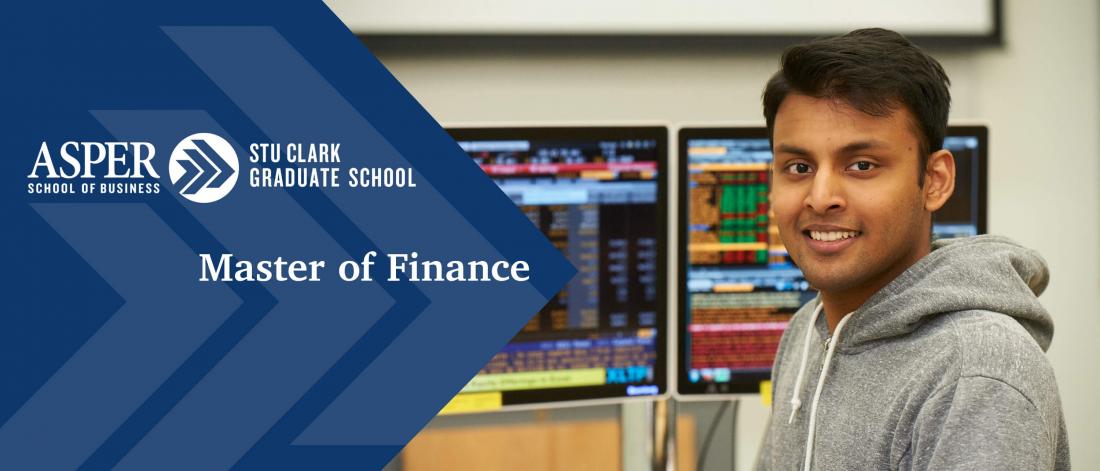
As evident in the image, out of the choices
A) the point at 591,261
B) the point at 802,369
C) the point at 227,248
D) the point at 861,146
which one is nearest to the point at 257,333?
the point at 227,248

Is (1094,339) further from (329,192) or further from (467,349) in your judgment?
(329,192)

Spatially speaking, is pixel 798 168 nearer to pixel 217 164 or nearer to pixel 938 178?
pixel 938 178

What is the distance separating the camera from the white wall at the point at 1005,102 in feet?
5.32

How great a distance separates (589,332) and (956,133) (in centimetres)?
67

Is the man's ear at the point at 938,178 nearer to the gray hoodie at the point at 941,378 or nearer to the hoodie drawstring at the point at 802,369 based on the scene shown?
the gray hoodie at the point at 941,378

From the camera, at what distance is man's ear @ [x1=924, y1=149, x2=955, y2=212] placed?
2.89 feet

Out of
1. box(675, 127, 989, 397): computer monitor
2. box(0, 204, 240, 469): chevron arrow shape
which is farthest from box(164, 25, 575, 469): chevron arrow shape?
box(675, 127, 989, 397): computer monitor

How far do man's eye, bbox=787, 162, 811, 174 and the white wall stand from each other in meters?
0.75

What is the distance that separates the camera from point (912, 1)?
5.41 feet

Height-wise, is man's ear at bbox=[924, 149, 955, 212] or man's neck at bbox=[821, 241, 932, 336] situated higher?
man's ear at bbox=[924, 149, 955, 212]

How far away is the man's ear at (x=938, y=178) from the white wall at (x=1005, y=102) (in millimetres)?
798

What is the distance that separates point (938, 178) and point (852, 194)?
10 centimetres

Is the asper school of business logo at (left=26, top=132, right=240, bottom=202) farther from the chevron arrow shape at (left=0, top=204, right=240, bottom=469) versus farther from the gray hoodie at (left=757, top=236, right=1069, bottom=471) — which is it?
the gray hoodie at (left=757, top=236, right=1069, bottom=471)

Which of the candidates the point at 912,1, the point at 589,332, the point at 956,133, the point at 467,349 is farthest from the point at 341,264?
the point at 912,1
